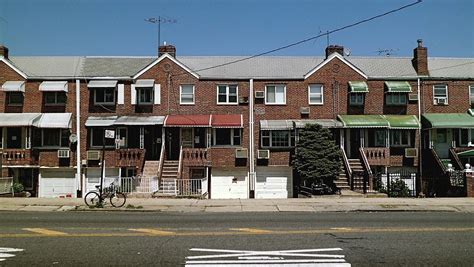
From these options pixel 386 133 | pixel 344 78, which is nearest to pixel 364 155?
pixel 386 133

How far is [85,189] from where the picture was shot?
29.8 m

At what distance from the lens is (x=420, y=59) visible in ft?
104

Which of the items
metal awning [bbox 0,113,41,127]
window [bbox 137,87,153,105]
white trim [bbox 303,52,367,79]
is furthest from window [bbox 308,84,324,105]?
metal awning [bbox 0,113,41,127]

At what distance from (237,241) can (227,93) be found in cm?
2062

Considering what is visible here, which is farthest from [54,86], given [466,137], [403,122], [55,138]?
[466,137]

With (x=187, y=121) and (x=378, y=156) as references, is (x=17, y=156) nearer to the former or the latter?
(x=187, y=121)

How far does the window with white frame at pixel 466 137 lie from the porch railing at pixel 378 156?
5224 mm

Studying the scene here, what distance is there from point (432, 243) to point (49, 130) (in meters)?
25.4

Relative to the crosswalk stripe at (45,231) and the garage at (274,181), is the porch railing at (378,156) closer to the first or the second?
the garage at (274,181)

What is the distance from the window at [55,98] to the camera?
30.3 metres

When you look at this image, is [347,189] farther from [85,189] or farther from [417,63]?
[85,189]

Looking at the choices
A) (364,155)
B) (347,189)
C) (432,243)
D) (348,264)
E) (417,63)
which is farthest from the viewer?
(417,63)

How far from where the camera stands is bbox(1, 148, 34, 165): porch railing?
2914 cm

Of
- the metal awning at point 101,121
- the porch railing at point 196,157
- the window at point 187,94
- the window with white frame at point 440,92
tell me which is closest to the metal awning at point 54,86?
the metal awning at point 101,121
